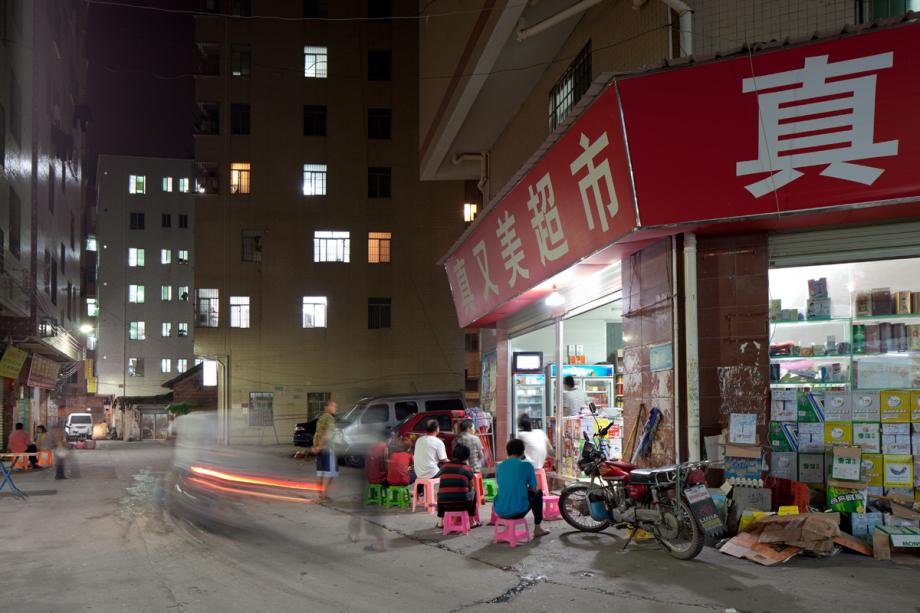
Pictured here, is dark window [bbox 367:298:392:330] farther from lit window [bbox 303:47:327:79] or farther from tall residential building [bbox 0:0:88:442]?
tall residential building [bbox 0:0:88:442]

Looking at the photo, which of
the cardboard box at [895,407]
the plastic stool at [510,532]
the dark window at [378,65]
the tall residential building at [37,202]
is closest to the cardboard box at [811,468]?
the cardboard box at [895,407]

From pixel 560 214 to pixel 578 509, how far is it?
4241 mm

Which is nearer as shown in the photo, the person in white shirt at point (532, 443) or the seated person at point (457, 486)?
the seated person at point (457, 486)

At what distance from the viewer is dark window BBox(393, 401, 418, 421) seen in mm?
25312

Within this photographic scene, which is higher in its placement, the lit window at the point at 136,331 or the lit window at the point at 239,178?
the lit window at the point at 239,178

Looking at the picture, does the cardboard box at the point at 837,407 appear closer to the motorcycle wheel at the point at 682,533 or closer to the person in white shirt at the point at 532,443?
the motorcycle wheel at the point at 682,533

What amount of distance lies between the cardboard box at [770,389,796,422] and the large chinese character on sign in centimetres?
250

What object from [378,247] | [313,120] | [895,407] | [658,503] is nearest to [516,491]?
[658,503]

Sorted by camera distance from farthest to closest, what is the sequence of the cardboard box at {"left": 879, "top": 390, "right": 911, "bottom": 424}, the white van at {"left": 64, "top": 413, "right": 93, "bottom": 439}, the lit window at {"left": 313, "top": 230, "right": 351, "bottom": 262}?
the white van at {"left": 64, "top": 413, "right": 93, "bottom": 439} < the lit window at {"left": 313, "top": 230, "right": 351, "bottom": 262} < the cardboard box at {"left": 879, "top": 390, "right": 911, "bottom": 424}

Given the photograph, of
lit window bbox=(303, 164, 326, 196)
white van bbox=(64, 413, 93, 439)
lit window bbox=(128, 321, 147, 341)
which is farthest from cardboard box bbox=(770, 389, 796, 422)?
lit window bbox=(128, 321, 147, 341)

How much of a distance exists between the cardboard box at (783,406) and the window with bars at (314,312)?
3159cm

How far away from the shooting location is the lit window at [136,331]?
63.6 meters

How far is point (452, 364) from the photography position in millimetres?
39719

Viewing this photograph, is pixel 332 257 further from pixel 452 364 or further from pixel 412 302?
pixel 452 364
